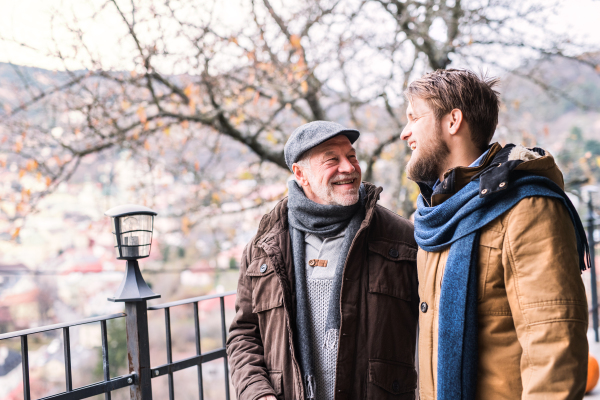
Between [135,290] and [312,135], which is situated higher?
[312,135]

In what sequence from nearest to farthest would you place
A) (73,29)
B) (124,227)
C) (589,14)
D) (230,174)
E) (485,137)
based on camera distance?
(485,137), (124,227), (73,29), (589,14), (230,174)

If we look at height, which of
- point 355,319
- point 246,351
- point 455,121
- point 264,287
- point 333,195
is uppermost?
point 455,121

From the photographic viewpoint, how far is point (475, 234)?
135cm

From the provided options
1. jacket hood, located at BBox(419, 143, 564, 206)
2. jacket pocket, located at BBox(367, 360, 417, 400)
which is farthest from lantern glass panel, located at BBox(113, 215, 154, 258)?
jacket hood, located at BBox(419, 143, 564, 206)

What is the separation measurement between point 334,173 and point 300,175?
198 millimetres

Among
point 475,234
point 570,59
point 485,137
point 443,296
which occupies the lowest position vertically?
point 443,296

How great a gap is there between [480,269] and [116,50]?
14.3 feet

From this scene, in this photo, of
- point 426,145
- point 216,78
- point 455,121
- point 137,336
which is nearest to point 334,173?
point 426,145

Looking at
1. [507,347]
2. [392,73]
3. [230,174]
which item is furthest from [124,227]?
[230,174]

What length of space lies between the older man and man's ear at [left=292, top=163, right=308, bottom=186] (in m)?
0.01

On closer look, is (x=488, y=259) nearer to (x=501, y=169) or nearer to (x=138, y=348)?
(x=501, y=169)

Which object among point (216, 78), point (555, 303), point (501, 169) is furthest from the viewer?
point (216, 78)

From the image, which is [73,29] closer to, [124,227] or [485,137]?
[124,227]

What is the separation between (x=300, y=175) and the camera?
2062mm
